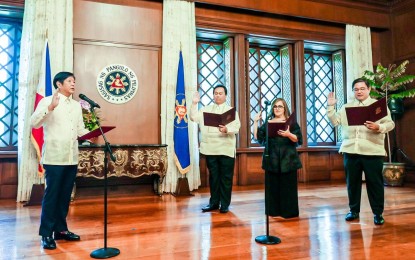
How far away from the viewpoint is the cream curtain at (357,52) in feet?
19.2

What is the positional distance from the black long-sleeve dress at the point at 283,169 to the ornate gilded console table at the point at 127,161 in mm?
1691

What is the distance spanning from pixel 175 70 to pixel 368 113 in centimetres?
289

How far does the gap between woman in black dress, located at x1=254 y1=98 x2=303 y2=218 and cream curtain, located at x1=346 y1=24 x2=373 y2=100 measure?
3.49 meters

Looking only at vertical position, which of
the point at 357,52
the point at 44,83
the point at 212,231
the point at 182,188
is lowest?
the point at 212,231

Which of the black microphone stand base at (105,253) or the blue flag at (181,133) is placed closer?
the black microphone stand base at (105,253)

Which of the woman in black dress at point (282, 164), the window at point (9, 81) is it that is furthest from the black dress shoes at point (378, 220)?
the window at point (9, 81)

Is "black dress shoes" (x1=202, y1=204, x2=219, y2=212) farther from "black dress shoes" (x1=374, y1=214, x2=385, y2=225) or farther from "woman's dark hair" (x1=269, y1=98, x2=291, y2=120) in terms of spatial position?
"black dress shoes" (x1=374, y1=214, x2=385, y2=225)

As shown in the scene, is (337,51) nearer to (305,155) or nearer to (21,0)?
(305,155)

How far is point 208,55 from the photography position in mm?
5480

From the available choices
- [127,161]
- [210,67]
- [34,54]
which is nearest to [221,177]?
[127,161]

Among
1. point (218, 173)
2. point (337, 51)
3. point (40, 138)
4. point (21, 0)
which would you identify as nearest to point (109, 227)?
point (218, 173)

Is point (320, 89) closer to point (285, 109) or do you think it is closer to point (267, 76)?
point (267, 76)

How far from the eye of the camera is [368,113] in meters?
2.50

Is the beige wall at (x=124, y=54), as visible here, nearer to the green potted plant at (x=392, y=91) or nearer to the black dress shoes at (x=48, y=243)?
the black dress shoes at (x=48, y=243)
